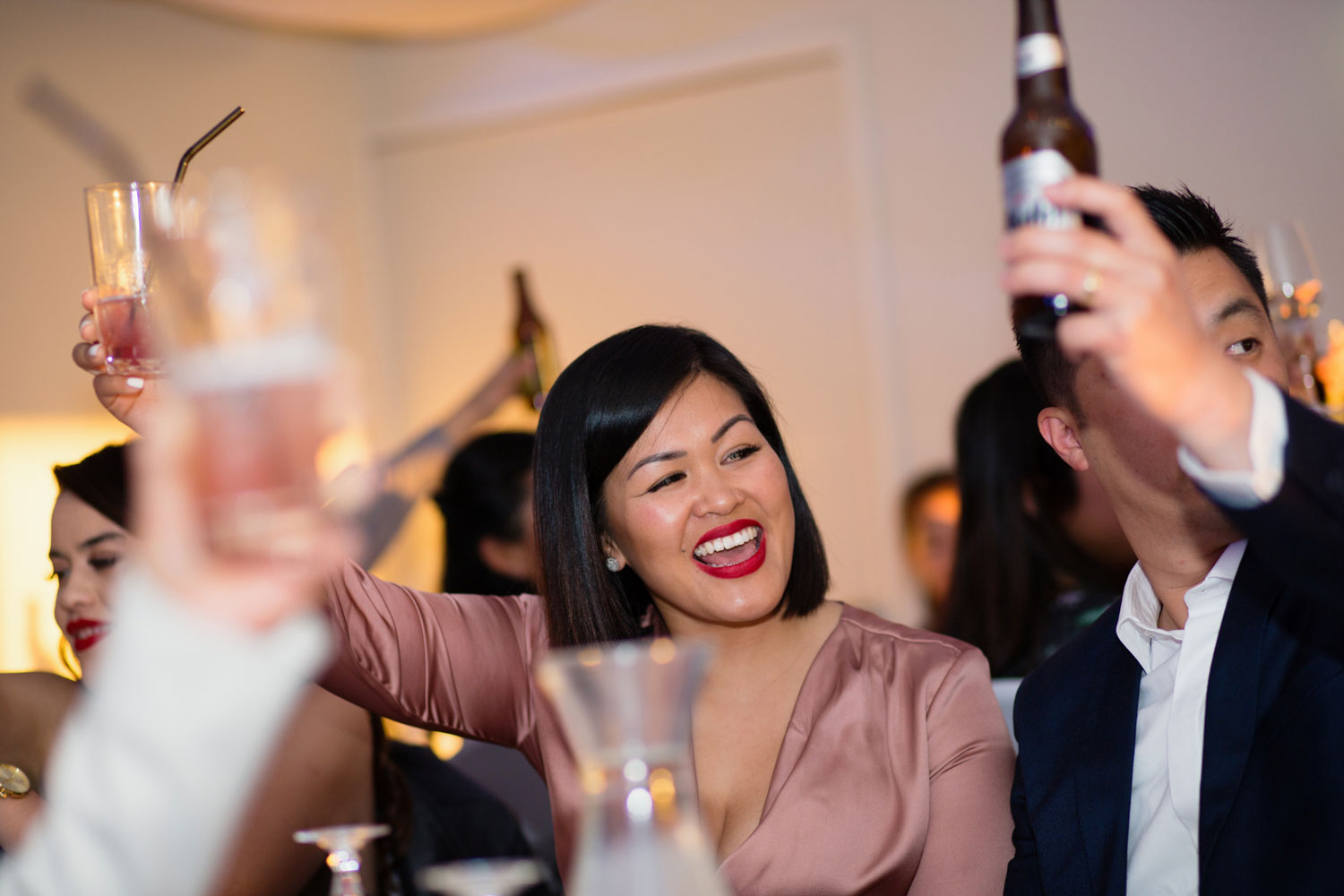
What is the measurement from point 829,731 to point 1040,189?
113 cm

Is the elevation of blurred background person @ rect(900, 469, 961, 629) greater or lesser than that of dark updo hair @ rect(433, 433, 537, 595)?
lesser

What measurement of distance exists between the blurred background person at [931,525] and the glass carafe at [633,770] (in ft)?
10.8

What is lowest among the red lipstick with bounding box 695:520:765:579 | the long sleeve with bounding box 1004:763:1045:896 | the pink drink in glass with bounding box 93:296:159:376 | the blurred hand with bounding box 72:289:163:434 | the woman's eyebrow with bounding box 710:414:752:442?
the long sleeve with bounding box 1004:763:1045:896

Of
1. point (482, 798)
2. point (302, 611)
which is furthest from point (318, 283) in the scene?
point (482, 798)

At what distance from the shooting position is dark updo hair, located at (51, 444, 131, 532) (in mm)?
2371

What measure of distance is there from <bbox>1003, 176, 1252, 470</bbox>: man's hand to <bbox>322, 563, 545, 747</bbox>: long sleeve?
1.14m

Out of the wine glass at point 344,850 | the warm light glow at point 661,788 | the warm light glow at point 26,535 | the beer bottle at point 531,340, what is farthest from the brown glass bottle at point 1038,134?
the warm light glow at point 26,535

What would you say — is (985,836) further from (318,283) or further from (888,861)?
(318,283)

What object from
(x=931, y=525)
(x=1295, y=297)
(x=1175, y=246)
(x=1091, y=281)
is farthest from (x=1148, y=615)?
(x=931, y=525)

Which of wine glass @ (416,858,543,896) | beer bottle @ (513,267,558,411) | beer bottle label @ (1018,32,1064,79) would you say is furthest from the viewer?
beer bottle @ (513,267,558,411)

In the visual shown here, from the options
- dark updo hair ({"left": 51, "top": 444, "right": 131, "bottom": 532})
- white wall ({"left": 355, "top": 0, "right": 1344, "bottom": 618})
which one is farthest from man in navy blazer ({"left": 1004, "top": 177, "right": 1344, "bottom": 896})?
white wall ({"left": 355, "top": 0, "right": 1344, "bottom": 618})

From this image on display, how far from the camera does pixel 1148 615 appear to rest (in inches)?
65.7

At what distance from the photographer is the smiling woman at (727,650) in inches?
71.0

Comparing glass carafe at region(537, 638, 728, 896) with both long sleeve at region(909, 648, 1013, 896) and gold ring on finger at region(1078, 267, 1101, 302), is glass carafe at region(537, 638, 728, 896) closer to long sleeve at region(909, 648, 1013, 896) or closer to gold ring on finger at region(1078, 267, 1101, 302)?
gold ring on finger at region(1078, 267, 1101, 302)
